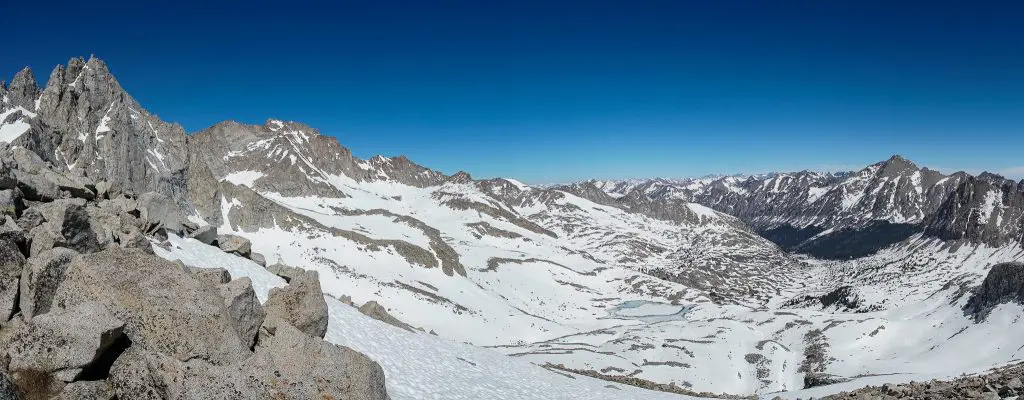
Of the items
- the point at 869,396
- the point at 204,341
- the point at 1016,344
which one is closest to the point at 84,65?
the point at 204,341

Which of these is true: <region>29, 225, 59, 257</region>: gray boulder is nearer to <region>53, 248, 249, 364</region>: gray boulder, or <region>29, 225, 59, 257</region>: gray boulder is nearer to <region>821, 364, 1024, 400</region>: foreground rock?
<region>53, 248, 249, 364</region>: gray boulder

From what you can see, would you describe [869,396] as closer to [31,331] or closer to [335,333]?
[335,333]

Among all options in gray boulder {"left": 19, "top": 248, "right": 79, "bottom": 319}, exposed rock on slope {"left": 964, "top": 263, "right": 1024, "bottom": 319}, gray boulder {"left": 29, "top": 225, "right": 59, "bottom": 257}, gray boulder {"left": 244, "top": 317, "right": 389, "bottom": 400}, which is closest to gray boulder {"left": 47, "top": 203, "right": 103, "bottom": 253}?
gray boulder {"left": 29, "top": 225, "right": 59, "bottom": 257}

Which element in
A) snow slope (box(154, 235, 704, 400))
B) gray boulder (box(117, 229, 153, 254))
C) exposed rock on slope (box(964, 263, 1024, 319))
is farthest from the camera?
exposed rock on slope (box(964, 263, 1024, 319))

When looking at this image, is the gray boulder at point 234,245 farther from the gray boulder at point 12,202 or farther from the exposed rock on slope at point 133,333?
the exposed rock on slope at point 133,333

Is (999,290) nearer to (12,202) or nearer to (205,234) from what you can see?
(205,234)

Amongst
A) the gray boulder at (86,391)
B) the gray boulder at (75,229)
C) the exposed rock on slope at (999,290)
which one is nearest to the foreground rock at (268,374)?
the gray boulder at (86,391)

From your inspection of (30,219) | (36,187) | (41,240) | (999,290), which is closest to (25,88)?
(36,187)

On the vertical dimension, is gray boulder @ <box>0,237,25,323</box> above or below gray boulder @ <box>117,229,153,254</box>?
below
